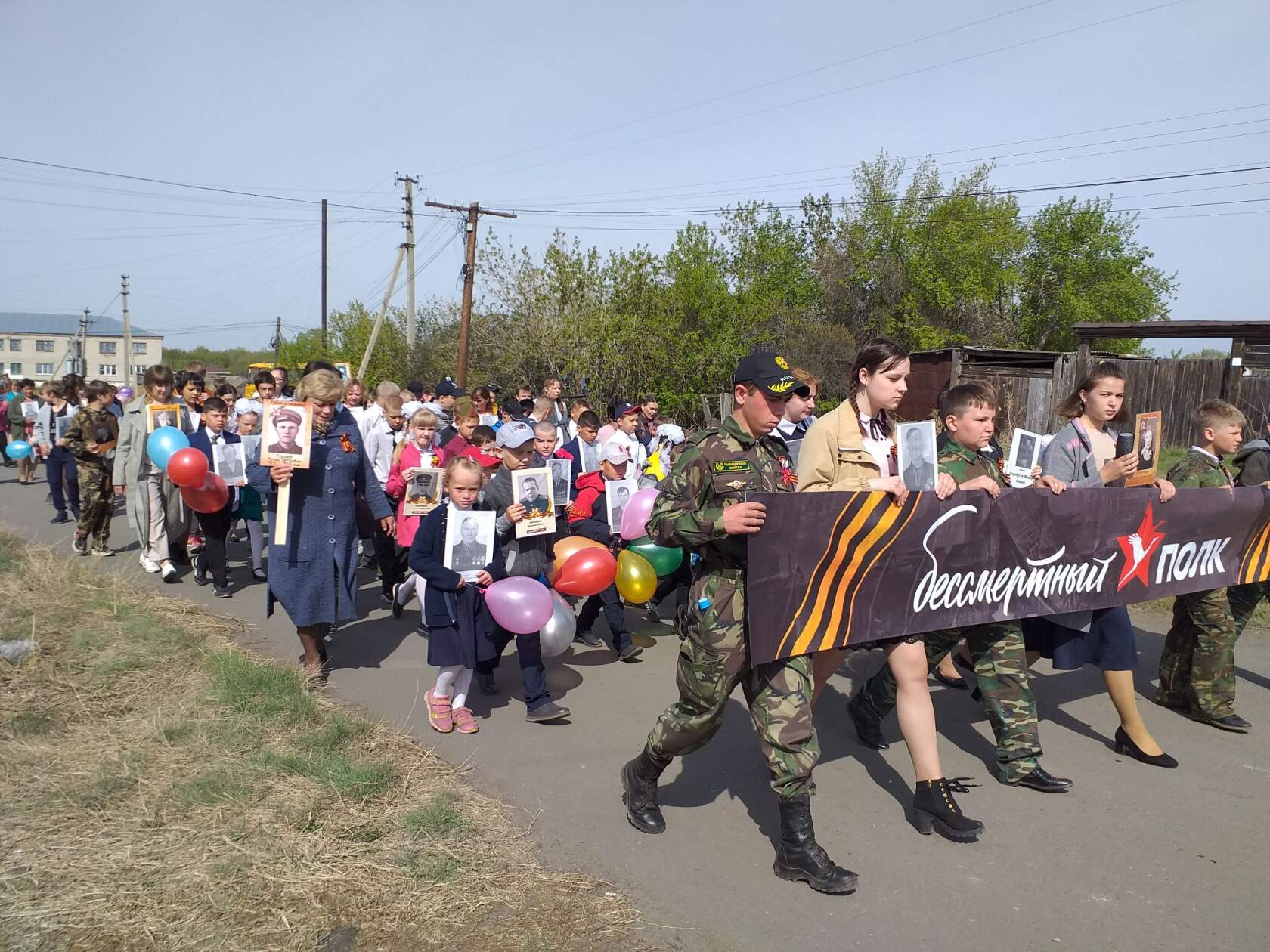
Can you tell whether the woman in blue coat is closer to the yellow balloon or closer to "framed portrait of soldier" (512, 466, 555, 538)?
"framed portrait of soldier" (512, 466, 555, 538)

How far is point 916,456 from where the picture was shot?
4.07m

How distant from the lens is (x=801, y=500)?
3666mm

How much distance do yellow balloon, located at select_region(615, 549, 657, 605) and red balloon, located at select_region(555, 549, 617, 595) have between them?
45cm

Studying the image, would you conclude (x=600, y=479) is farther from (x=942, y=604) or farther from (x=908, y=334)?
(x=908, y=334)

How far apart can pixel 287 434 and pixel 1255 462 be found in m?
6.38

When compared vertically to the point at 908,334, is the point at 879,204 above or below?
above

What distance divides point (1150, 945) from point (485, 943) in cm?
239

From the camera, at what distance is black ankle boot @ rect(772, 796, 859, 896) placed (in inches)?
138

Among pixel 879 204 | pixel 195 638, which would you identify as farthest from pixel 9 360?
pixel 195 638

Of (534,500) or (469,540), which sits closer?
(469,540)

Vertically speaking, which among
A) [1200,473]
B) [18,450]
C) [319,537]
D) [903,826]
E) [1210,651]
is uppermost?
[1200,473]

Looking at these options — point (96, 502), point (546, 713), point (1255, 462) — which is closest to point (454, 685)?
point (546, 713)

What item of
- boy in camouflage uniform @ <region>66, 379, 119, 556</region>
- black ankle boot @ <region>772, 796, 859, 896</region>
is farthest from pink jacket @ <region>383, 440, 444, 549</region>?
black ankle boot @ <region>772, 796, 859, 896</region>

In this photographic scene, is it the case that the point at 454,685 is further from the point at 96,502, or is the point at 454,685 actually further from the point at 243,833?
the point at 96,502
